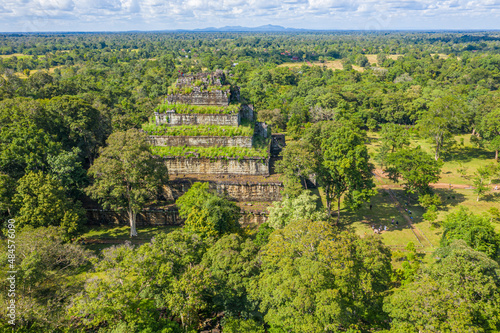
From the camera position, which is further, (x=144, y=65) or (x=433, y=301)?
(x=144, y=65)

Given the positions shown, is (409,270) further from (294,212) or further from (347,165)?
(347,165)

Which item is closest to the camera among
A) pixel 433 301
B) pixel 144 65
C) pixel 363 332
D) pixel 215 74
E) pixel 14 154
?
pixel 433 301

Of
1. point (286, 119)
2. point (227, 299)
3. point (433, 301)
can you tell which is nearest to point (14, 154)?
point (227, 299)

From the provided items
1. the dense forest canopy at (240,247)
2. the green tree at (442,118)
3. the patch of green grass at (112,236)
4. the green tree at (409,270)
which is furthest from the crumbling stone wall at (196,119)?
the green tree at (442,118)

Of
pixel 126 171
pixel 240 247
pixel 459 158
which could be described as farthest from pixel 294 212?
pixel 459 158

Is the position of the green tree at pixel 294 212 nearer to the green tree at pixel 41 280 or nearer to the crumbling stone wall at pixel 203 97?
the green tree at pixel 41 280

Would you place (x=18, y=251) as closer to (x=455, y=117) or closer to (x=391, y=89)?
(x=455, y=117)

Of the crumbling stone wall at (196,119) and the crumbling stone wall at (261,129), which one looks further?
the crumbling stone wall at (261,129)
